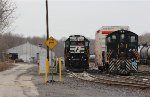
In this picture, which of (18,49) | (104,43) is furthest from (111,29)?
(18,49)

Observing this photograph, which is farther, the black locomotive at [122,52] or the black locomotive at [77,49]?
the black locomotive at [77,49]

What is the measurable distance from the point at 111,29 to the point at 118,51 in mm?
5461

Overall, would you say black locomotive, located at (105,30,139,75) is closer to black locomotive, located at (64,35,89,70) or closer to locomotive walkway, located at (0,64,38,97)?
black locomotive, located at (64,35,89,70)

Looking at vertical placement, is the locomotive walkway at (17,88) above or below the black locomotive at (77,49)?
below

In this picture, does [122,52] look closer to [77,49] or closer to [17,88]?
[77,49]

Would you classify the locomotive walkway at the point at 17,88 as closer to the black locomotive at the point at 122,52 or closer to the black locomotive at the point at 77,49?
the black locomotive at the point at 122,52

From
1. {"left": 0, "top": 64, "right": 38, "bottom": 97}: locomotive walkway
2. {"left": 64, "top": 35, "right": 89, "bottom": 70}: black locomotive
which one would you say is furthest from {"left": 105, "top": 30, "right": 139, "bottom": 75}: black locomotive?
{"left": 0, "top": 64, "right": 38, "bottom": 97}: locomotive walkway

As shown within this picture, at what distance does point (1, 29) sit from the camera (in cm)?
6094

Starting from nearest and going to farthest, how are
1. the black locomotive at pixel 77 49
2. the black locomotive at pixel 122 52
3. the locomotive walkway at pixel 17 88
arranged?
the locomotive walkway at pixel 17 88
the black locomotive at pixel 122 52
the black locomotive at pixel 77 49

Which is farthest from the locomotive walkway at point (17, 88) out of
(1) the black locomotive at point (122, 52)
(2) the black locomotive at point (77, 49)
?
(2) the black locomotive at point (77, 49)

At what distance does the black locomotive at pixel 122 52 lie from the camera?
33031mm

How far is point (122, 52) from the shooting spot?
33531mm

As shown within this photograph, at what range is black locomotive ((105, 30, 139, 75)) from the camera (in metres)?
33.0

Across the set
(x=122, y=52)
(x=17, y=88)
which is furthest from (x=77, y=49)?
(x=17, y=88)
